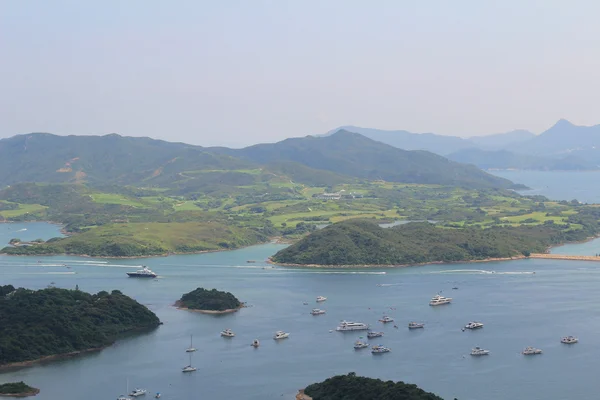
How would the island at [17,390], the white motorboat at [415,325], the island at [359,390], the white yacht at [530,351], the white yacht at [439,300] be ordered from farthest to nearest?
the white yacht at [439,300] → the white motorboat at [415,325] → the white yacht at [530,351] → the island at [17,390] → the island at [359,390]

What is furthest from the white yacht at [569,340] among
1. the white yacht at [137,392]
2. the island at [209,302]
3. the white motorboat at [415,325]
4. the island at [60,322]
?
the island at [60,322]

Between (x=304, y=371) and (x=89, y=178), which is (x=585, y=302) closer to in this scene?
(x=304, y=371)

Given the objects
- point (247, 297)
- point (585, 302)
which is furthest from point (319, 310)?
point (585, 302)

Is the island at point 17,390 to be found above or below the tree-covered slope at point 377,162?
below

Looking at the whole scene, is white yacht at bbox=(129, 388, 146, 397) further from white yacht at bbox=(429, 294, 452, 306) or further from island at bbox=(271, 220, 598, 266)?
island at bbox=(271, 220, 598, 266)

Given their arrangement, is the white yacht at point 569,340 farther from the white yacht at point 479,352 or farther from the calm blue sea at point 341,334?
the white yacht at point 479,352

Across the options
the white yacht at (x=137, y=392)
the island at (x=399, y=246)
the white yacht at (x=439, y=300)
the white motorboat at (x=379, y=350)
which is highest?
the island at (x=399, y=246)

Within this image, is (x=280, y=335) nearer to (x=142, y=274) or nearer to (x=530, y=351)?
(x=530, y=351)
